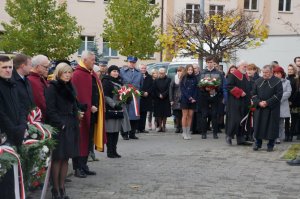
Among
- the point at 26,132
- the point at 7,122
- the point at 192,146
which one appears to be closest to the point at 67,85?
the point at 26,132

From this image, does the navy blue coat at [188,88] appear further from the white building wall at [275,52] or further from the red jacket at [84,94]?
the white building wall at [275,52]

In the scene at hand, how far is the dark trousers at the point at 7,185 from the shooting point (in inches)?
241

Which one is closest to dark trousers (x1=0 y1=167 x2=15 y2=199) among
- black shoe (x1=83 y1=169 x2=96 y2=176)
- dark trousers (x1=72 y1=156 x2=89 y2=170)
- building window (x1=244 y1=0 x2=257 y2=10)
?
dark trousers (x1=72 y1=156 x2=89 y2=170)

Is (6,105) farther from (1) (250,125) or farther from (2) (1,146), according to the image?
(1) (250,125)

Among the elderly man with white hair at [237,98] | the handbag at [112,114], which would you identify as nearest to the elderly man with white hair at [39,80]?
the handbag at [112,114]

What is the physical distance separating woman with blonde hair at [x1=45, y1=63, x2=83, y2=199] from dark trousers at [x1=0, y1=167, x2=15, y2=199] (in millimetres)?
1675

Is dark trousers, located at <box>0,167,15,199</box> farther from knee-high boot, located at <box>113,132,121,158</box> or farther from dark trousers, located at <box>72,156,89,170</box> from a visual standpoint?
knee-high boot, located at <box>113,132,121,158</box>

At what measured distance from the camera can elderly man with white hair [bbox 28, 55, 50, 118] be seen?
822 centimetres

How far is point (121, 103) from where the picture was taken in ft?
38.5

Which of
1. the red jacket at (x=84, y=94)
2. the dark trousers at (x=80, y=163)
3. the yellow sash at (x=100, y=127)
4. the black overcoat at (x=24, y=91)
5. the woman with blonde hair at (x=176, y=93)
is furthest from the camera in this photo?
the woman with blonde hair at (x=176, y=93)

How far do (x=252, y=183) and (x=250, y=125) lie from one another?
16.5ft

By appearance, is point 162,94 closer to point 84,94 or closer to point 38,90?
point 84,94

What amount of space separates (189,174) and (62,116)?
3.17 m

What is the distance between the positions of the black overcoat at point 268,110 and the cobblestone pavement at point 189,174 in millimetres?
475
